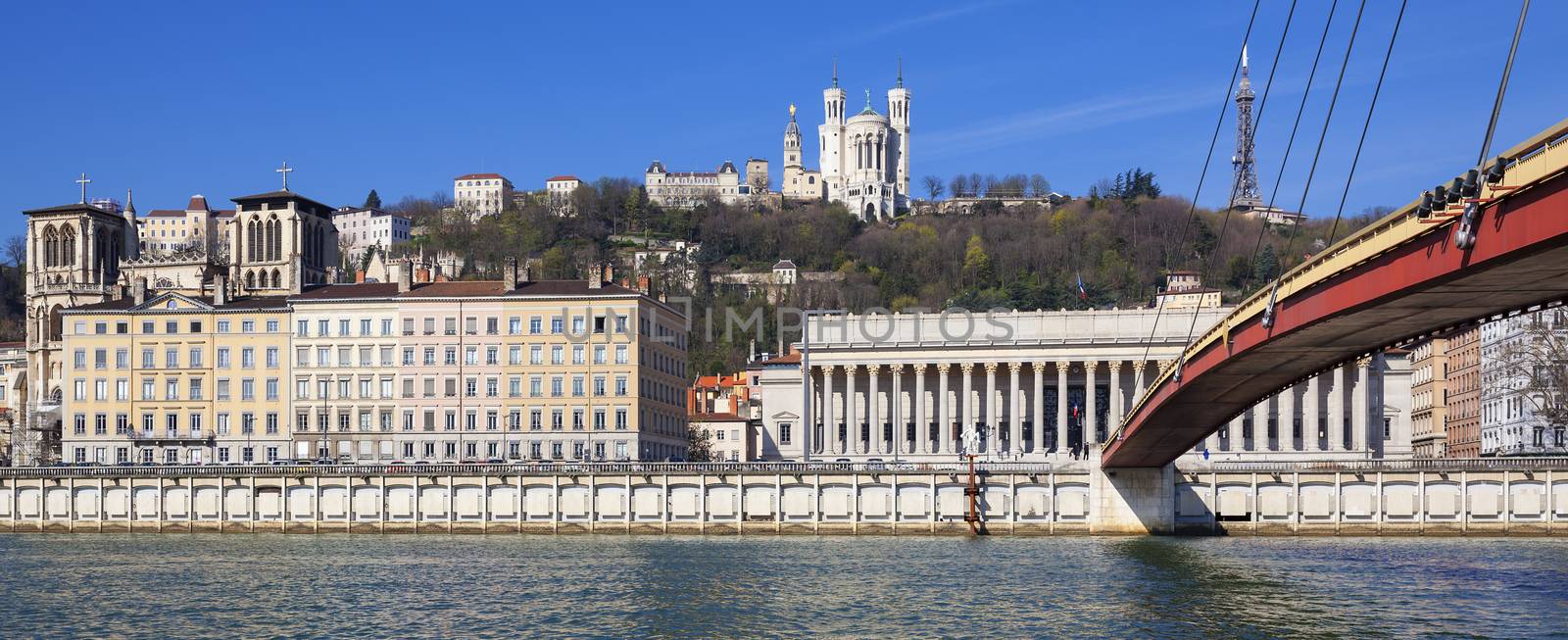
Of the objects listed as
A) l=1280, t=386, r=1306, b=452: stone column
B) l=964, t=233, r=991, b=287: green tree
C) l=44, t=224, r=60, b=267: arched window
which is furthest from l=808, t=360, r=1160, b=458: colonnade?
l=964, t=233, r=991, b=287: green tree

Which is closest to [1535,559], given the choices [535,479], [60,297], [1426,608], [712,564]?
[1426,608]

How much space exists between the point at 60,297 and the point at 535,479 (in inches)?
2620

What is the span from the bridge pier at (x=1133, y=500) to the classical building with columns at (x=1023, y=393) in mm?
32294

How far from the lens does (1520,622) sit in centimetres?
3753

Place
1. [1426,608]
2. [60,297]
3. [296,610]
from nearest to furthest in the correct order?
[1426,608]
[296,610]
[60,297]

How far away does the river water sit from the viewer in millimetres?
38750

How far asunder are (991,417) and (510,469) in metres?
39.5

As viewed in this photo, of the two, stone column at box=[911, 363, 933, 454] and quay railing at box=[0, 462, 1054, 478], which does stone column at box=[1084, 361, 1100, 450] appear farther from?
quay railing at box=[0, 462, 1054, 478]

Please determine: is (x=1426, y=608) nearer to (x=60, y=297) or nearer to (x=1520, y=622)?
(x=1520, y=622)

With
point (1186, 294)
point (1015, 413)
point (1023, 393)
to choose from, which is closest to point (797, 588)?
point (1015, 413)

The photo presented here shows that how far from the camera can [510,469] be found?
71750 mm

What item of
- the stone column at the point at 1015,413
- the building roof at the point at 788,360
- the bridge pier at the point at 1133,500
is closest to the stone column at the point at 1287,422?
the stone column at the point at 1015,413

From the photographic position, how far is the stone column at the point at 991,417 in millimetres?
103688

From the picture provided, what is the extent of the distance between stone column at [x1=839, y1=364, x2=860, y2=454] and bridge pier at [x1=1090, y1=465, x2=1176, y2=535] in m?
41.2
